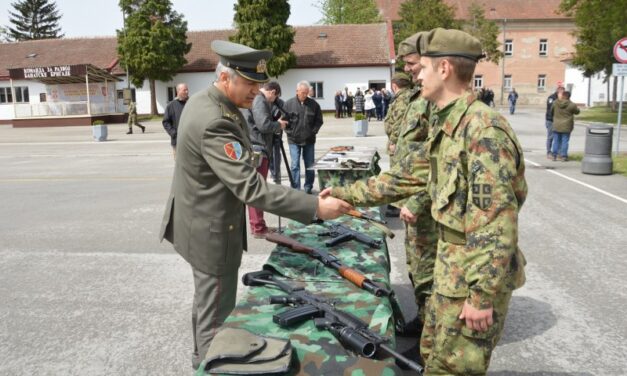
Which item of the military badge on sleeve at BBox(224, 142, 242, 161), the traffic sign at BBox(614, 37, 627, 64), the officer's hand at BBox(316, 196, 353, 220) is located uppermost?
the traffic sign at BBox(614, 37, 627, 64)

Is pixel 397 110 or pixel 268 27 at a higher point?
pixel 268 27

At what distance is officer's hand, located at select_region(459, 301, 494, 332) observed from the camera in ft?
7.30

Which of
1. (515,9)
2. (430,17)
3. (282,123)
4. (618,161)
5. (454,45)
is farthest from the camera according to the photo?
(515,9)

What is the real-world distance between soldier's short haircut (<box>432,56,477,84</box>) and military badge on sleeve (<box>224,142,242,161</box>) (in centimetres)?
114

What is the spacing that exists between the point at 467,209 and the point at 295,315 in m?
1.11

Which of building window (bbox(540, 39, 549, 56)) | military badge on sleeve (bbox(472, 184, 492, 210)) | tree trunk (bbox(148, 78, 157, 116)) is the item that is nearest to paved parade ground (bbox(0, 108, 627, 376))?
military badge on sleeve (bbox(472, 184, 492, 210))

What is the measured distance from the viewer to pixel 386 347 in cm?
257

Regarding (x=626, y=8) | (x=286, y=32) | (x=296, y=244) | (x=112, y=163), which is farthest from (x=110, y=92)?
(x=296, y=244)

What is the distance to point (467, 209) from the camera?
7.50 feet

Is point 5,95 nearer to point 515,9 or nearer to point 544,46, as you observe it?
point 515,9

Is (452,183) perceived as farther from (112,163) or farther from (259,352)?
(112,163)

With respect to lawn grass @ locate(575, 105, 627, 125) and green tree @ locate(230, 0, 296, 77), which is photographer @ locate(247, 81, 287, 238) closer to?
lawn grass @ locate(575, 105, 627, 125)

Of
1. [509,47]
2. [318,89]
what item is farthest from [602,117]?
[509,47]

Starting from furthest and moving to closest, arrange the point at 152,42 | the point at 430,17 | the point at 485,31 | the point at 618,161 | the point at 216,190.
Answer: the point at 485,31 < the point at 430,17 < the point at 152,42 < the point at 618,161 < the point at 216,190
